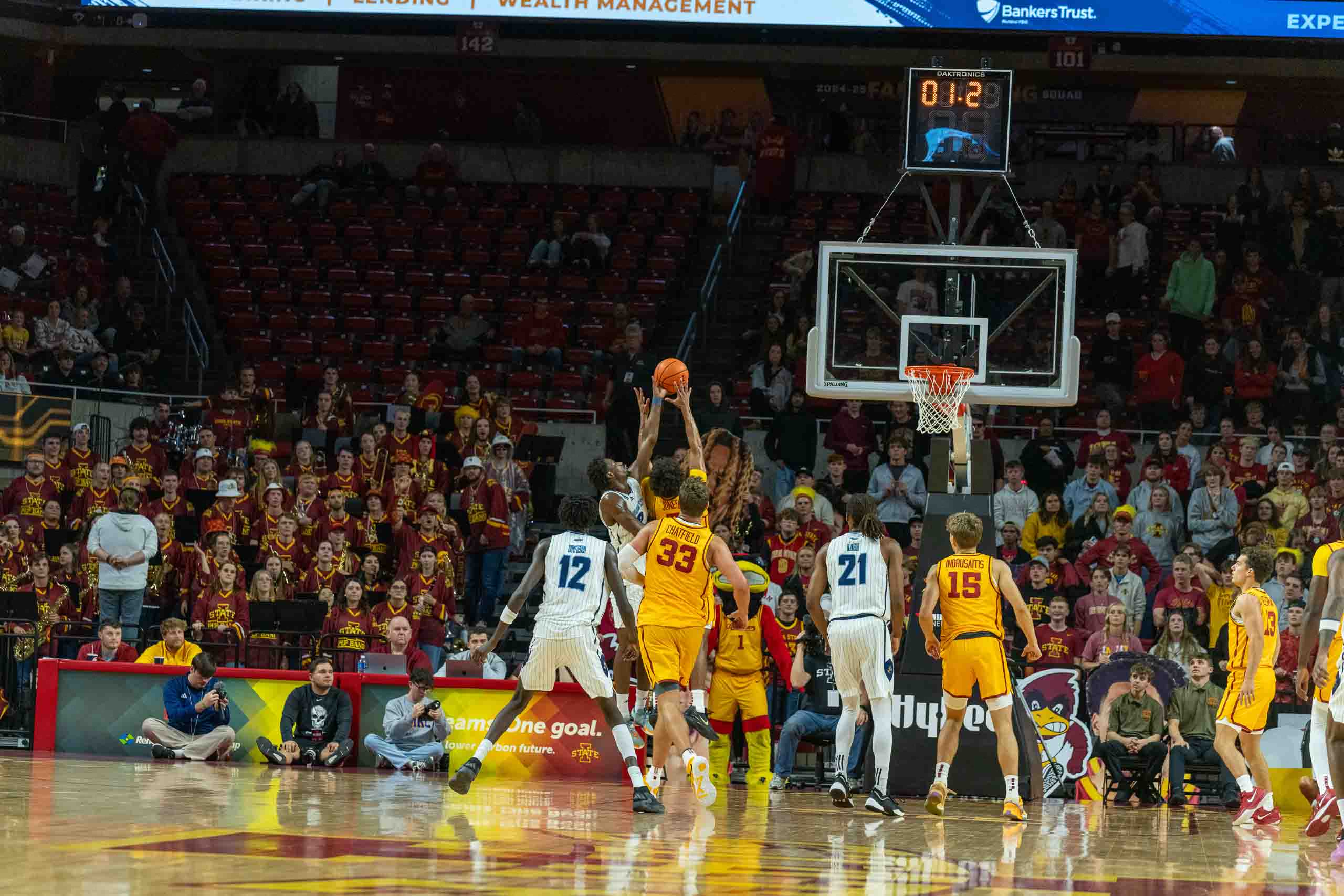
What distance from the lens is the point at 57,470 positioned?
805 inches

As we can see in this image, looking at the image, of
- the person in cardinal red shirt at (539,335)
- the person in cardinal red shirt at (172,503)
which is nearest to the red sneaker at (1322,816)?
the person in cardinal red shirt at (172,503)

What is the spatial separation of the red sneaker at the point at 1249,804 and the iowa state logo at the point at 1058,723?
2.14m

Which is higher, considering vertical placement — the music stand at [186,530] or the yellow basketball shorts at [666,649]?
the music stand at [186,530]

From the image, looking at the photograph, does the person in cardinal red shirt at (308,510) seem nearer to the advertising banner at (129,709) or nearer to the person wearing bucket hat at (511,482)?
the person wearing bucket hat at (511,482)

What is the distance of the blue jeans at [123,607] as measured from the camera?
60.5 feet

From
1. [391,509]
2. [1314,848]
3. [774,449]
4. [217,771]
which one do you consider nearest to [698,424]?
[774,449]

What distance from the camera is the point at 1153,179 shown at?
1044 inches

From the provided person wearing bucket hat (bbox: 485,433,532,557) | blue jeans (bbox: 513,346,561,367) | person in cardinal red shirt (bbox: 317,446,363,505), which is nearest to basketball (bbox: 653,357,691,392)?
person wearing bucket hat (bbox: 485,433,532,557)

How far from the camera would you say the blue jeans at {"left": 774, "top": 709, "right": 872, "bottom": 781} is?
1501 cm

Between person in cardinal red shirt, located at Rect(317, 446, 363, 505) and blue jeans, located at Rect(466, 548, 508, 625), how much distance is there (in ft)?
5.39

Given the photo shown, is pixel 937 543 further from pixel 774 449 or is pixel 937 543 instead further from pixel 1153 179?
pixel 1153 179

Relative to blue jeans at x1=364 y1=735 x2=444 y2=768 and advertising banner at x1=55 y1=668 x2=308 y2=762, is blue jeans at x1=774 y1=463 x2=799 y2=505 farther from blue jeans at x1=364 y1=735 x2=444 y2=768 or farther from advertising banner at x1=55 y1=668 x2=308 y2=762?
advertising banner at x1=55 y1=668 x2=308 y2=762

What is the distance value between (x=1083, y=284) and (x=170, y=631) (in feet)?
45.4

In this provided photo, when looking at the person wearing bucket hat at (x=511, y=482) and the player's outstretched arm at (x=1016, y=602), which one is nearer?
the player's outstretched arm at (x=1016, y=602)
